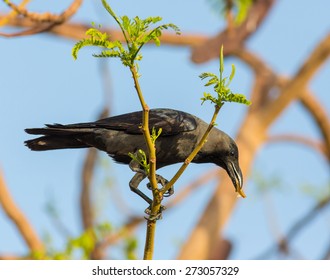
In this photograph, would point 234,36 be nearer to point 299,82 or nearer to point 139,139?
point 299,82

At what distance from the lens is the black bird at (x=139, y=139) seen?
5484 mm

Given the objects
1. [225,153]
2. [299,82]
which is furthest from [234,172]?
[299,82]

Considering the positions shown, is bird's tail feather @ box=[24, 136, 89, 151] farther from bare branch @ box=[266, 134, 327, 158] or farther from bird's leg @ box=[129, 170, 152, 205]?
bare branch @ box=[266, 134, 327, 158]

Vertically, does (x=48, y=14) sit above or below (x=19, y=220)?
above

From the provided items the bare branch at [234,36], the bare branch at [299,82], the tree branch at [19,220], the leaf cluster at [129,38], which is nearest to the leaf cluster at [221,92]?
the leaf cluster at [129,38]

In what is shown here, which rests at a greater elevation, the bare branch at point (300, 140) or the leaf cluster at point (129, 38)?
the leaf cluster at point (129, 38)

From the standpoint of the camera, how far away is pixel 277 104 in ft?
47.9

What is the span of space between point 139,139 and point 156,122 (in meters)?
0.18

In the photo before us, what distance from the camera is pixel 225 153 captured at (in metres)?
5.73

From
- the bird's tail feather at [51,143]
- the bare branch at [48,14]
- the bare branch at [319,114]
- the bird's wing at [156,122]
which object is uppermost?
the bare branch at [48,14]

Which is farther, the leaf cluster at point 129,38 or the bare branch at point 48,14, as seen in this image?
the bare branch at point 48,14

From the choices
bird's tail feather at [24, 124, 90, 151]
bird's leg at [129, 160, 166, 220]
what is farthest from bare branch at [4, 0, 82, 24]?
bird's leg at [129, 160, 166, 220]

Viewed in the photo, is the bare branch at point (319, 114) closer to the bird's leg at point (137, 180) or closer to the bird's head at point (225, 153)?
the bird's head at point (225, 153)
